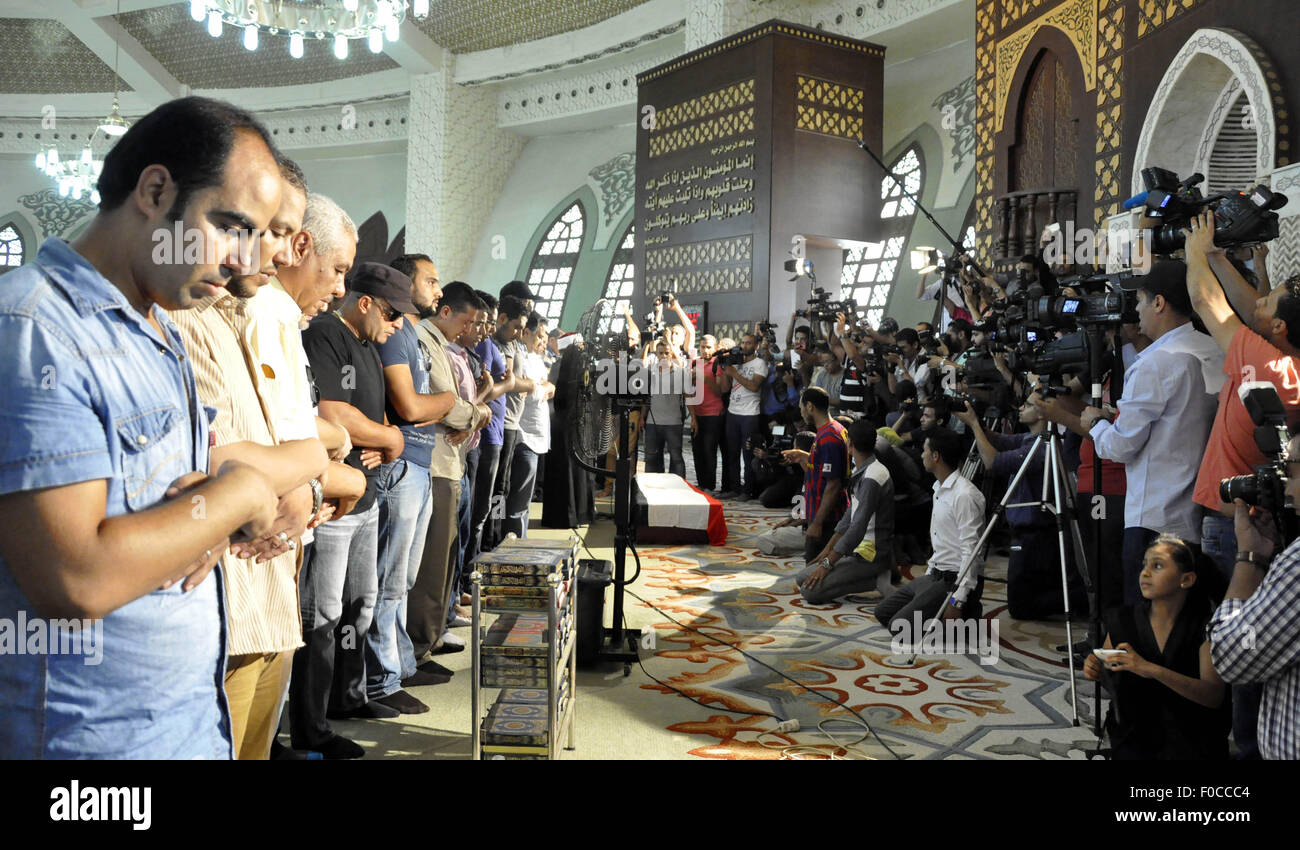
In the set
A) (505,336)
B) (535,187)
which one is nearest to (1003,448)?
(505,336)

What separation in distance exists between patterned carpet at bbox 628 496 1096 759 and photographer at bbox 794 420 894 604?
95mm

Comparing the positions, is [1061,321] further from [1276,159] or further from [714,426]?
[714,426]

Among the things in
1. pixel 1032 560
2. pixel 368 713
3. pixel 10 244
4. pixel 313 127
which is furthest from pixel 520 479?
pixel 10 244

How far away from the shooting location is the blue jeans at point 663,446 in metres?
8.26

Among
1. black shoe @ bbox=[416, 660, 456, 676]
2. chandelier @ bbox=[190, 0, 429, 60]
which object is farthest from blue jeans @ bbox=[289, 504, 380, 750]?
chandelier @ bbox=[190, 0, 429, 60]

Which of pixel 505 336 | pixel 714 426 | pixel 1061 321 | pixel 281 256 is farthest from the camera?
pixel 714 426

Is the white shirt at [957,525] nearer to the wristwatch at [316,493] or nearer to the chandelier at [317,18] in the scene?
the wristwatch at [316,493]

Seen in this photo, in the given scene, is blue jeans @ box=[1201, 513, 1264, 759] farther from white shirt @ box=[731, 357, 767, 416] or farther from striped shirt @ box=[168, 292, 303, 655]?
white shirt @ box=[731, 357, 767, 416]

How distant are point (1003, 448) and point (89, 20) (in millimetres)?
17617

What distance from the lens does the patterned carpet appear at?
2797 mm

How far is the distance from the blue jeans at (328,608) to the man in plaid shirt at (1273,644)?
2.13 m

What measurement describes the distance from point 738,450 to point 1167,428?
569cm

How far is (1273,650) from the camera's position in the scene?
5.98ft
